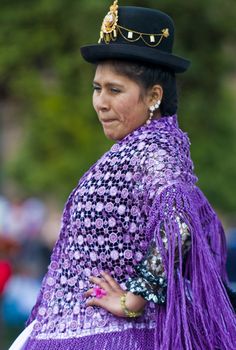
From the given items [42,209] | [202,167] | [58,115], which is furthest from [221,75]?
[42,209]

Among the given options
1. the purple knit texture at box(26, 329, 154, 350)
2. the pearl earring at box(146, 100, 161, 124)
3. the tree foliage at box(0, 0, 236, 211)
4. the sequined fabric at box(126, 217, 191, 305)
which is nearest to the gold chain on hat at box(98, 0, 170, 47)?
the pearl earring at box(146, 100, 161, 124)

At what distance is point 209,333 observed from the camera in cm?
406

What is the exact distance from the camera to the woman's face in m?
4.23

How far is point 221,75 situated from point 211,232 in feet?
26.4

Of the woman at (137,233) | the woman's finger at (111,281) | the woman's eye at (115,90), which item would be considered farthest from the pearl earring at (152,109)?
the woman's finger at (111,281)

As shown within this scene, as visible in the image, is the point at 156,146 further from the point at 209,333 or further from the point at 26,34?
the point at 26,34

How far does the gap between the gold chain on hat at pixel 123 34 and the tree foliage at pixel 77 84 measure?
22.5 ft

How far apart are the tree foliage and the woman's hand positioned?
7.15m

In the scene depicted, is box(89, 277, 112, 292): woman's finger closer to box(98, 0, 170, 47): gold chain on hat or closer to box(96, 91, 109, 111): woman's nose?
box(96, 91, 109, 111): woman's nose

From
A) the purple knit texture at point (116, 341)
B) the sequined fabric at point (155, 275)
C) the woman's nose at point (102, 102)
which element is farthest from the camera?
the woman's nose at point (102, 102)

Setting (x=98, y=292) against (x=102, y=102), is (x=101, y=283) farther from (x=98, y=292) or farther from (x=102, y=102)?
(x=102, y=102)

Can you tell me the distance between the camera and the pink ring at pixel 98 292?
4.17 meters

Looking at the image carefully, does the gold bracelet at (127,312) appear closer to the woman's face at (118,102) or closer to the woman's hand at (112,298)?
the woman's hand at (112,298)

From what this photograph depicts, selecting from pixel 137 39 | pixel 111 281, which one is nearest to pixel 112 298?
pixel 111 281
